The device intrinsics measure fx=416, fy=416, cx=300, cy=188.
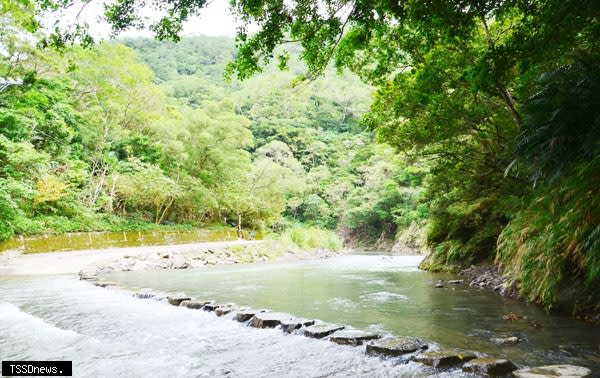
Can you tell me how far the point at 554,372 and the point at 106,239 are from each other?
20.6 meters

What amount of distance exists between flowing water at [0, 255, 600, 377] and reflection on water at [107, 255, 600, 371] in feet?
0.05

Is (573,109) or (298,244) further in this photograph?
(298,244)

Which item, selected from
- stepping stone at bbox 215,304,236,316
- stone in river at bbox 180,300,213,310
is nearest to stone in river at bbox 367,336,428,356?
stepping stone at bbox 215,304,236,316

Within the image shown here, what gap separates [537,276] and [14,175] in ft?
56.7

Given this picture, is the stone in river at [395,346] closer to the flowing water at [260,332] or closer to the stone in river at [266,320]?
the flowing water at [260,332]

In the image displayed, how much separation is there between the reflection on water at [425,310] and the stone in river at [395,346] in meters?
0.48

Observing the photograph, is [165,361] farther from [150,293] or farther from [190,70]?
[190,70]

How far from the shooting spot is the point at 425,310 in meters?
6.31

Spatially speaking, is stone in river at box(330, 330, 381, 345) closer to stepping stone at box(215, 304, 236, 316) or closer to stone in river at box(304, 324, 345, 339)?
stone in river at box(304, 324, 345, 339)

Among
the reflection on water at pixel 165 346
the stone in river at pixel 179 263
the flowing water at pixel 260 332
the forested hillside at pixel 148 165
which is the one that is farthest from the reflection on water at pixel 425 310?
the stone in river at pixel 179 263

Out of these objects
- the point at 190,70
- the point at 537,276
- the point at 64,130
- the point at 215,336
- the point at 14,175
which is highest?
the point at 190,70

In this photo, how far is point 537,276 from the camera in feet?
20.4

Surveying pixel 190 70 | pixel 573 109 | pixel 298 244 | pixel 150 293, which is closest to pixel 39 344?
pixel 150 293

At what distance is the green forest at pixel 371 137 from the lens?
4797 mm
